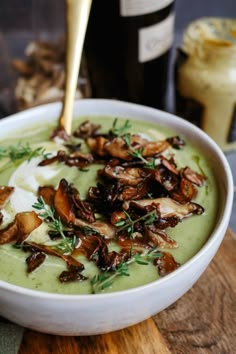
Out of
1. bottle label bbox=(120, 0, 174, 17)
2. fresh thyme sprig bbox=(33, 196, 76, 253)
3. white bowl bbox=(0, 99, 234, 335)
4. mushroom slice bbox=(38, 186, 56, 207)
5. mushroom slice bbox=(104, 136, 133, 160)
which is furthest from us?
bottle label bbox=(120, 0, 174, 17)

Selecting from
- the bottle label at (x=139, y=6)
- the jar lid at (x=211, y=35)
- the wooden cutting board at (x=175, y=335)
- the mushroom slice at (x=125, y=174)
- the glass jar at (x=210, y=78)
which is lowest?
the wooden cutting board at (x=175, y=335)

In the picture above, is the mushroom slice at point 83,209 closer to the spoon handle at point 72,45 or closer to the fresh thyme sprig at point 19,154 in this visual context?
the fresh thyme sprig at point 19,154

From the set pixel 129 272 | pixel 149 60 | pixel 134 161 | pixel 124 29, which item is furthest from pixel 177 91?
pixel 129 272

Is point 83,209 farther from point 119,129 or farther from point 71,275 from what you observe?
point 119,129

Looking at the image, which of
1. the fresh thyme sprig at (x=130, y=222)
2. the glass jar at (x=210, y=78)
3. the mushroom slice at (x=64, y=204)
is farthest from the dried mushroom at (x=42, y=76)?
the fresh thyme sprig at (x=130, y=222)

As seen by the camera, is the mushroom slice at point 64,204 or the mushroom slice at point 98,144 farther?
the mushroom slice at point 98,144

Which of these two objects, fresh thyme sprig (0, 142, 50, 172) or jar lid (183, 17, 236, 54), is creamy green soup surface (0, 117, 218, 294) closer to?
fresh thyme sprig (0, 142, 50, 172)

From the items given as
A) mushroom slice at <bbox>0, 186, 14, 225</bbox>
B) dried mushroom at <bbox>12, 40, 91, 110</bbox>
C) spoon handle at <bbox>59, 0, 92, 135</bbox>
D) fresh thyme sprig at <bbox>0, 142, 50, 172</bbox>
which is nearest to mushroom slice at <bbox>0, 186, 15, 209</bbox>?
mushroom slice at <bbox>0, 186, 14, 225</bbox>

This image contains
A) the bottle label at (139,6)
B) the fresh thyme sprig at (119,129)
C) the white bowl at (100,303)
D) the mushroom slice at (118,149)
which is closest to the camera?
the white bowl at (100,303)
